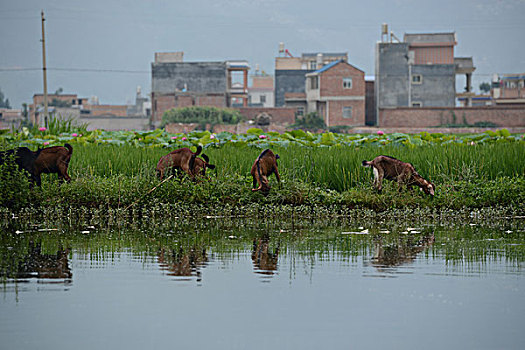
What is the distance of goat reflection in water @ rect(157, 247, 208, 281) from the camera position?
224 inches

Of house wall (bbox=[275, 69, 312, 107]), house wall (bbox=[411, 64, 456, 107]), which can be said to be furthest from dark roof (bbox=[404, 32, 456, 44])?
house wall (bbox=[275, 69, 312, 107])

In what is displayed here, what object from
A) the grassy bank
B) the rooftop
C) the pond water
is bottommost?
the pond water

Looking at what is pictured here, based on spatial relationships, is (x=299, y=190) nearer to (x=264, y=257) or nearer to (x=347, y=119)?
(x=264, y=257)

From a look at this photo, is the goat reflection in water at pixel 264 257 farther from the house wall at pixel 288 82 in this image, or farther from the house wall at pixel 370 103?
the house wall at pixel 288 82

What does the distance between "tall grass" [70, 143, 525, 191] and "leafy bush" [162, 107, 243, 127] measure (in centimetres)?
4357

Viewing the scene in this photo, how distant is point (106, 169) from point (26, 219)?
2247 millimetres

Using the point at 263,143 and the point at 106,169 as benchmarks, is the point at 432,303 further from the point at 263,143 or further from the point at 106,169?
the point at 263,143

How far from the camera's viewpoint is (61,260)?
617 centimetres

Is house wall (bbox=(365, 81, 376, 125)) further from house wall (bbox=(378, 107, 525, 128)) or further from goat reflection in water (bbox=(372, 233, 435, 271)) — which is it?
goat reflection in water (bbox=(372, 233, 435, 271))

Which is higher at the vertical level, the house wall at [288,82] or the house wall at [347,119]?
the house wall at [288,82]

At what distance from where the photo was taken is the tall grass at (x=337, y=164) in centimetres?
1034

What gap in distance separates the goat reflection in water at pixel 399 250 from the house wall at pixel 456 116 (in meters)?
46.9

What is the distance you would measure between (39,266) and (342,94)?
52911 millimetres

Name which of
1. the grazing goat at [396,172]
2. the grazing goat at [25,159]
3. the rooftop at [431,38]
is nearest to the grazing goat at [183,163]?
the grazing goat at [25,159]
